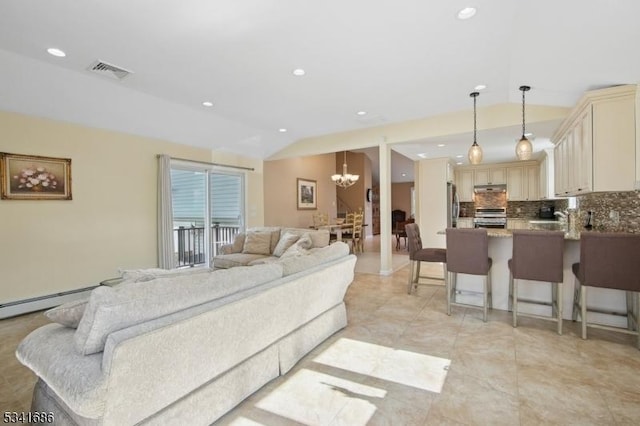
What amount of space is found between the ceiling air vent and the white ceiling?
9cm

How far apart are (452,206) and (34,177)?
800 centimetres

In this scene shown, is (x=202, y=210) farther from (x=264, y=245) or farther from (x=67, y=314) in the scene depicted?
(x=67, y=314)

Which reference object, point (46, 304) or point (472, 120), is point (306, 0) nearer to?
point (472, 120)

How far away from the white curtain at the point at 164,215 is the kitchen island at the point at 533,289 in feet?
15.2

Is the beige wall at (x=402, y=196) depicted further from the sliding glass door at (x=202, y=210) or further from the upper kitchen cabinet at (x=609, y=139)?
the upper kitchen cabinet at (x=609, y=139)

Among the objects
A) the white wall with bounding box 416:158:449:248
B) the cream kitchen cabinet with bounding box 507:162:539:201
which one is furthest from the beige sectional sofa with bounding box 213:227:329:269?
the cream kitchen cabinet with bounding box 507:162:539:201

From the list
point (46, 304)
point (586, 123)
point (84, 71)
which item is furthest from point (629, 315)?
point (46, 304)

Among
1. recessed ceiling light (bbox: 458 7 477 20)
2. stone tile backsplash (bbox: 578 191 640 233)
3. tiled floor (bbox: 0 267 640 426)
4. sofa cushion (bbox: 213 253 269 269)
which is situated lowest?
tiled floor (bbox: 0 267 640 426)

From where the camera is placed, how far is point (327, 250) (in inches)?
118

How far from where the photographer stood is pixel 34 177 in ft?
12.8

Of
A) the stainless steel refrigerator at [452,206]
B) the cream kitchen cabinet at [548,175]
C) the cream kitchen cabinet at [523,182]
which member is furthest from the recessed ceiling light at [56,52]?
the cream kitchen cabinet at [523,182]

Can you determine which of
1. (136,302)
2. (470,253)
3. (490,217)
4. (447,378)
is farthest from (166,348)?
(490,217)

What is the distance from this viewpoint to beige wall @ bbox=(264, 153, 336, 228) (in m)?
7.63

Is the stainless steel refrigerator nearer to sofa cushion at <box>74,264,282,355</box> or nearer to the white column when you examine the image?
the white column
